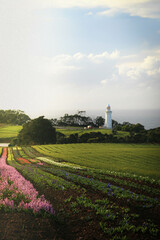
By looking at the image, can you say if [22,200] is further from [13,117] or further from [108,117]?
[108,117]

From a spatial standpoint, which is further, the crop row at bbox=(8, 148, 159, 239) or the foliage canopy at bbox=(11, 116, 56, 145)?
the foliage canopy at bbox=(11, 116, 56, 145)

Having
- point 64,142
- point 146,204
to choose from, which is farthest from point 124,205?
point 64,142

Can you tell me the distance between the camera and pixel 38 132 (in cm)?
4353

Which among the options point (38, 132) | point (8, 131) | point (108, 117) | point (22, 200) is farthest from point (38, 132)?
point (22, 200)

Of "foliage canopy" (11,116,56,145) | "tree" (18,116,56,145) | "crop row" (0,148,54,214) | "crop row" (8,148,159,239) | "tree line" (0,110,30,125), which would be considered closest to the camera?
"crop row" (8,148,159,239)

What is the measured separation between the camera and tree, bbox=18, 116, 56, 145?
41875 millimetres

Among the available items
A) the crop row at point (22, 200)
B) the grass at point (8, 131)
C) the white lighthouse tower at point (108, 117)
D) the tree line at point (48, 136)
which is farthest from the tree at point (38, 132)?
the crop row at point (22, 200)

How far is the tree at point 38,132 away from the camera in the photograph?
41.9 meters

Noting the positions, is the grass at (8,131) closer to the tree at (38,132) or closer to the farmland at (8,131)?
the farmland at (8,131)

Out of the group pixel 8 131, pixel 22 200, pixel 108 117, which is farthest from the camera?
pixel 108 117

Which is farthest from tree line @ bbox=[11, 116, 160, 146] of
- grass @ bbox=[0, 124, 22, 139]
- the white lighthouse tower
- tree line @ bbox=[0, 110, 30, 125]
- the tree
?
the white lighthouse tower

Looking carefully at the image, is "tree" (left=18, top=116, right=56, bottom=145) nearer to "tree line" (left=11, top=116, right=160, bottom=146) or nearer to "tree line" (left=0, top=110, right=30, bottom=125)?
"tree line" (left=11, top=116, right=160, bottom=146)

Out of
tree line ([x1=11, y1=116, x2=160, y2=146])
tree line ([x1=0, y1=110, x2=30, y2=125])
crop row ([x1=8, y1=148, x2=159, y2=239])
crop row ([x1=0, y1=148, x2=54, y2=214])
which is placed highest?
tree line ([x1=0, y1=110, x2=30, y2=125])

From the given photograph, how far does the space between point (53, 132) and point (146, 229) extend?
3971 cm
